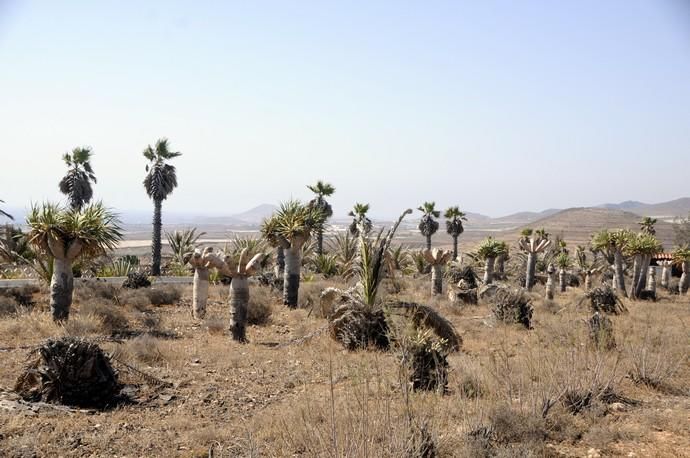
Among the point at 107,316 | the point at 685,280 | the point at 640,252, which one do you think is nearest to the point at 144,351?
the point at 107,316

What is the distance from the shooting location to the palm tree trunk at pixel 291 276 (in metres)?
17.6

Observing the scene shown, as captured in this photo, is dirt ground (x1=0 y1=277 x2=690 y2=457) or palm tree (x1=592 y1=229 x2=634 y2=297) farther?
palm tree (x1=592 y1=229 x2=634 y2=297)

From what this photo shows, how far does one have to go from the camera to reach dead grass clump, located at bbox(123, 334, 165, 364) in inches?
380

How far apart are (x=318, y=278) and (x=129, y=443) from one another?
1992 cm

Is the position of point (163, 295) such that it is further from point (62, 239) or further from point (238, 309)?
point (238, 309)

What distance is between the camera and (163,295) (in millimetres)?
18609

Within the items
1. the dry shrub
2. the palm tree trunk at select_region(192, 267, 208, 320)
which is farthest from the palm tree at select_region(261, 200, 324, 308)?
the dry shrub

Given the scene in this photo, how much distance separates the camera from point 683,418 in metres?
6.41

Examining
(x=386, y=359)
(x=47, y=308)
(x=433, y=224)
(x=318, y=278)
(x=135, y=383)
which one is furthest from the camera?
(x=433, y=224)

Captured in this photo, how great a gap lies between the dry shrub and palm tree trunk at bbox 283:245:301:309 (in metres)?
10.1

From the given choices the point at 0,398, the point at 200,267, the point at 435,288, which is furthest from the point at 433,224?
the point at 0,398

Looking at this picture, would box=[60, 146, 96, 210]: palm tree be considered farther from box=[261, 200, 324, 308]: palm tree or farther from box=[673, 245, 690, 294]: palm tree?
box=[673, 245, 690, 294]: palm tree

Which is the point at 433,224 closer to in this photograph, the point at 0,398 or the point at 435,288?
the point at 435,288

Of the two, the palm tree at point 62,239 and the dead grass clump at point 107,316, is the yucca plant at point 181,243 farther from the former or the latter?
the palm tree at point 62,239
